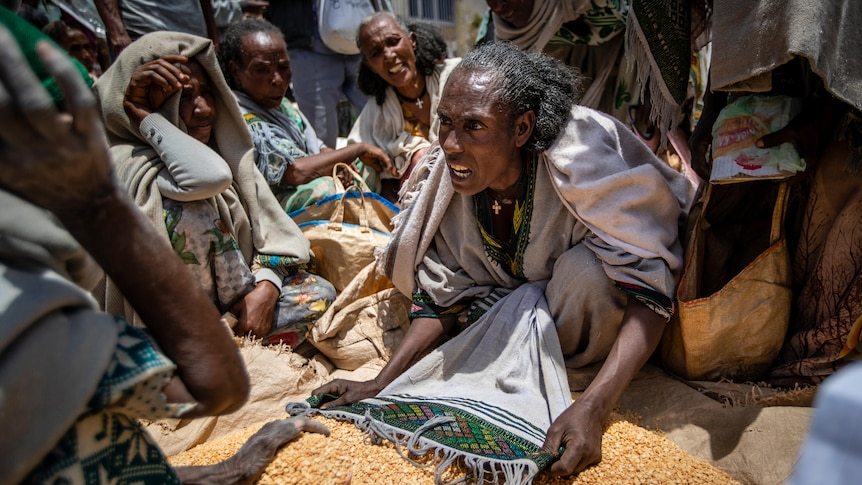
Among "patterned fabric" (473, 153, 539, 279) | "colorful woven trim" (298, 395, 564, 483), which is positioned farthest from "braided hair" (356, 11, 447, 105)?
"colorful woven trim" (298, 395, 564, 483)

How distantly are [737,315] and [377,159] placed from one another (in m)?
2.49

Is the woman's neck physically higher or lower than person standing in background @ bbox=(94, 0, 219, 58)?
lower

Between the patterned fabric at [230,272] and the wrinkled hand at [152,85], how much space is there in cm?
44

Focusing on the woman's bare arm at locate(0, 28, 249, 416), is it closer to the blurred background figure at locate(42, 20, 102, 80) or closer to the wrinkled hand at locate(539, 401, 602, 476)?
the wrinkled hand at locate(539, 401, 602, 476)

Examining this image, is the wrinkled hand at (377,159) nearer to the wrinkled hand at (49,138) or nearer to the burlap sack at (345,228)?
the burlap sack at (345,228)

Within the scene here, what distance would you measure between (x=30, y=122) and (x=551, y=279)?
2267 mm

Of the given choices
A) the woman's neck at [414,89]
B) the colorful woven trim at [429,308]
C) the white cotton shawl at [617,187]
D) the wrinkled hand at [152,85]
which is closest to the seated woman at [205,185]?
the wrinkled hand at [152,85]

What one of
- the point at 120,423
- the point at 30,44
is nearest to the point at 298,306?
the point at 120,423

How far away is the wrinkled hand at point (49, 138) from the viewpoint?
2.96 feet

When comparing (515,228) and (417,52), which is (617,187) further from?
(417,52)

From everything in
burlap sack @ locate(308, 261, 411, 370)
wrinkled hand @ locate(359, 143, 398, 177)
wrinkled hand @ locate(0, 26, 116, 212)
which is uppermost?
wrinkled hand @ locate(0, 26, 116, 212)

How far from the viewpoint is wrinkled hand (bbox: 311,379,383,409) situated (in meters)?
2.45

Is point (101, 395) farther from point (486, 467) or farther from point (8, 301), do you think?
point (486, 467)

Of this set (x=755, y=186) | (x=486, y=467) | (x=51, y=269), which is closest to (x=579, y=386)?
(x=486, y=467)
